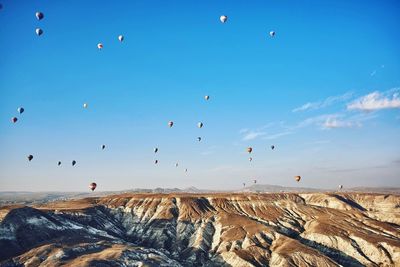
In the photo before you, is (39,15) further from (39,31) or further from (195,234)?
(195,234)

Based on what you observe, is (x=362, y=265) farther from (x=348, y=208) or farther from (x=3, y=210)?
(x=3, y=210)

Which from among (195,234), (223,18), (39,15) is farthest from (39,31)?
(195,234)

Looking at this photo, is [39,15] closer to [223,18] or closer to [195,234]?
[223,18]

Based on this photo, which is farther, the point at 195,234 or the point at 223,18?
the point at 195,234

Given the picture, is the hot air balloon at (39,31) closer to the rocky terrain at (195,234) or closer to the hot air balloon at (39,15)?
the hot air balloon at (39,15)

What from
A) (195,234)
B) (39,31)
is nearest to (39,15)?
(39,31)

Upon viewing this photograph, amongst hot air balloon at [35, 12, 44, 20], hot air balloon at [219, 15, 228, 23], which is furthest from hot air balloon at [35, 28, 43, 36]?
hot air balloon at [219, 15, 228, 23]

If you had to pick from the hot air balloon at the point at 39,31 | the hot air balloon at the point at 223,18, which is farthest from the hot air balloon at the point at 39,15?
the hot air balloon at the point at 223,18

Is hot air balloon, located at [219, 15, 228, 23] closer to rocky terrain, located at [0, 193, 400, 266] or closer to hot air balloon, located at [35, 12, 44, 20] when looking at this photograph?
hot air balloon, located at [35, 12, 44, 20]

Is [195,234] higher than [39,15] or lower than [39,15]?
lower
